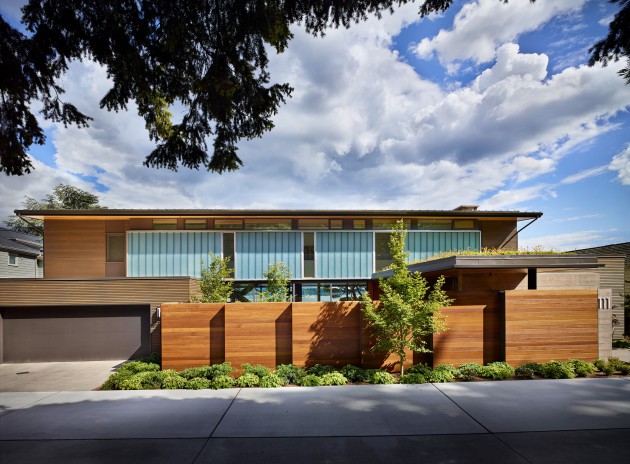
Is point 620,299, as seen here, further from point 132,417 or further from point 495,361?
point 132,417

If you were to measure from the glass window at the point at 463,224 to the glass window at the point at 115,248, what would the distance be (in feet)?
54.3

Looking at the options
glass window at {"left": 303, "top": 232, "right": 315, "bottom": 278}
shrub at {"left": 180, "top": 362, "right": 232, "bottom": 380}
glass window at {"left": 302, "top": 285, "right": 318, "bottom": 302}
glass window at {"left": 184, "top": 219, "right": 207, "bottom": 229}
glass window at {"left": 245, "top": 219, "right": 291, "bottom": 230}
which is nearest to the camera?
shrub at {"left": 180, "top": 362, "right": 232, "bottom": 380}

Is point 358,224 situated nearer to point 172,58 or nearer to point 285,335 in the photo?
point 285,335

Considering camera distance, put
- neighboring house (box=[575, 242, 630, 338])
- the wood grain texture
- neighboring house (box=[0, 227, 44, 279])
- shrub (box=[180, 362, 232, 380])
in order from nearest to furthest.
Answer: shrub (box=[180, 362, 232, 380]), neighboring house (box=[575, 242, 630, 338]), the wood grain texture, neighboring house (box=[0, 227, 44, 279])

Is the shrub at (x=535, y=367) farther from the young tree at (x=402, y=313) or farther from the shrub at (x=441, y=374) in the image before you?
the young tree at (x=402, y=313)

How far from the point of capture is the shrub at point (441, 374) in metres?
8.44

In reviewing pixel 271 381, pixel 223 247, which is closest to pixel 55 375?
pixel 223 247

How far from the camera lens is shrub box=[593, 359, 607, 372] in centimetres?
909

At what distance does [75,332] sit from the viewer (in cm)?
1317

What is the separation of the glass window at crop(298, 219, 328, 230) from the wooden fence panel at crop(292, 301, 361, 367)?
290 inches

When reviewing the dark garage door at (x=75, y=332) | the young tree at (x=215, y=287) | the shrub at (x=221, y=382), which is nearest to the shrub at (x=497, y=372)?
the shrub at (x=221, y=382)

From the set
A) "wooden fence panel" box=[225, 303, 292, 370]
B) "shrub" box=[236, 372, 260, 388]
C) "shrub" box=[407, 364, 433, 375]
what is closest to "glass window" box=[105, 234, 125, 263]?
"wooden fence panel" box=[225, 303, 292, 370]

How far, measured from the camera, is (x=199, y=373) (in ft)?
29.4

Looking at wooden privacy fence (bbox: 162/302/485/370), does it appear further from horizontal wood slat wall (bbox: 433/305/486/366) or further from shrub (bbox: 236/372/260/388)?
shrub (bbox: 236/372/260/388)
